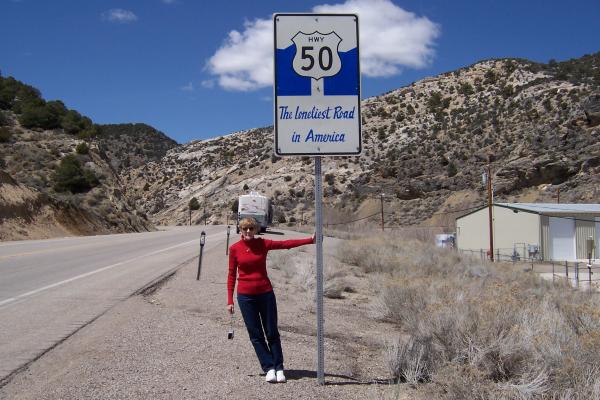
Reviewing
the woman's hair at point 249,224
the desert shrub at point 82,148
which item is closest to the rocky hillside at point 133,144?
the desert shrub at point 82,148

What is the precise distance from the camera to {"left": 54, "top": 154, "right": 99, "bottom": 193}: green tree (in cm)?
4534

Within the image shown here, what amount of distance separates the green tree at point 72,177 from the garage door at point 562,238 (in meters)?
35.7

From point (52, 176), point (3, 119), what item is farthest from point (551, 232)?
point (3, 119)

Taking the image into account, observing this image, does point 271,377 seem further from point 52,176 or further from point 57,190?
point 52,176

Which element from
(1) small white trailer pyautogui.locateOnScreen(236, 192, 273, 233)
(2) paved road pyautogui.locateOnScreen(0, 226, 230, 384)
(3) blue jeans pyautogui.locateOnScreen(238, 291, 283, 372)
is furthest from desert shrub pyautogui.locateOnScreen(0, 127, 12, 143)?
(3) blue jeans pyautogui.locateOnScreen(238, 291, 283, 372)

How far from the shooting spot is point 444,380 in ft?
16.8

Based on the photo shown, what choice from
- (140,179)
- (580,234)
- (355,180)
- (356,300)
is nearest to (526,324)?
(356,300)

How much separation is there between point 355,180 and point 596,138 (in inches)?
1084

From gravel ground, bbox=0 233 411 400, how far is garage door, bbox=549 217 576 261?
37.4 metres

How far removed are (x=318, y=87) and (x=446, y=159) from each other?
64020 millimetres

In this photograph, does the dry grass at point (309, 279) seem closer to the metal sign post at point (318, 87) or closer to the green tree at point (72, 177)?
the metal sign post at point (318, 87)

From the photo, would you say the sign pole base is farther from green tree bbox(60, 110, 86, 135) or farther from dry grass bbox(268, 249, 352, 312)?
green tree bbox(60, 110, 86, 135)

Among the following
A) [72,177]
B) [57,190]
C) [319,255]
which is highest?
[72,177]

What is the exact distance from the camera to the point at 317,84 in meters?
5.43
